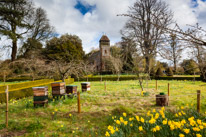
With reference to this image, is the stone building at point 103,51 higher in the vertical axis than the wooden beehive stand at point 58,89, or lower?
higher

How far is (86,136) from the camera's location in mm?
3736

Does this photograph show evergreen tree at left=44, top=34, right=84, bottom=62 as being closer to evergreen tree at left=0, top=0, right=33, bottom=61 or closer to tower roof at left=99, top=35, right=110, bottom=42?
evergreen tree at left=0, top=0, right=33, bottom=61

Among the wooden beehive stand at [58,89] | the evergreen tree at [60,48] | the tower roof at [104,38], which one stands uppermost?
the tower roof at [104,38]

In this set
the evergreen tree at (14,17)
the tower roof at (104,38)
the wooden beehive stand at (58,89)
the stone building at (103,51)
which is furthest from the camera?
the tower roof at (104,38)

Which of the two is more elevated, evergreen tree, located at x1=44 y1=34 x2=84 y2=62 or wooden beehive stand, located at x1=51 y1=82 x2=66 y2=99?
evergreen tree, located at x1=44 y1=34 x2=84 y2=62

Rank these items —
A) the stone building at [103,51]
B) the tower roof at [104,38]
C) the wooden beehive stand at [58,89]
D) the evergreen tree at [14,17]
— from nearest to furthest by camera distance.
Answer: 1. the wooden beehive stand at [58,89]
2. the evergreen tree at [14,17]
3. the stone building at [103,51]
4. the tower roof at [104,38]

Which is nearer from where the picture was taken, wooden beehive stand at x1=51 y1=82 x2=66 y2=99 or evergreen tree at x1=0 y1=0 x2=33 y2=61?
wooden beehive stand at x1=51 y1=82 x2=66 y2=99

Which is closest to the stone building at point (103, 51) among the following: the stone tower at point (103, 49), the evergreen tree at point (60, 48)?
the stone tower at point (103, 49)

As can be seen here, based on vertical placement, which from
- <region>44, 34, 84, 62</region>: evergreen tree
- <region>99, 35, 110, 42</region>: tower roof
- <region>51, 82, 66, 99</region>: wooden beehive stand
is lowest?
<region>51, 82, 66, 99</region>: wooden beehive stand

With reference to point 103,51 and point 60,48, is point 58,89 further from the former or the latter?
point 103,51

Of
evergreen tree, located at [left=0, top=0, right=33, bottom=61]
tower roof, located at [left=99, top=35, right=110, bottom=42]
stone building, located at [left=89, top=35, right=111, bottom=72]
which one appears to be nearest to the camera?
evergreen tree, located at [left=0, top=0, right=33, bottom=61]

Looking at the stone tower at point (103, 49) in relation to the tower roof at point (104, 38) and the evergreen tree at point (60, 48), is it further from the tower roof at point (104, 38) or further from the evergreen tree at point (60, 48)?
the evergreen tree at point (60, 48)

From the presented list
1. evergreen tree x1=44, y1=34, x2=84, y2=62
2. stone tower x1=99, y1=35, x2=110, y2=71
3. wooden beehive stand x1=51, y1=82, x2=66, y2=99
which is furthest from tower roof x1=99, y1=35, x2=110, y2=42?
wooden beehive stand x1=51, y1=82, x2=66, y2=99

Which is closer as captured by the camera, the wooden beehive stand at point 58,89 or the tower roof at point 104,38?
the wooden beehive stand at point 58,89
